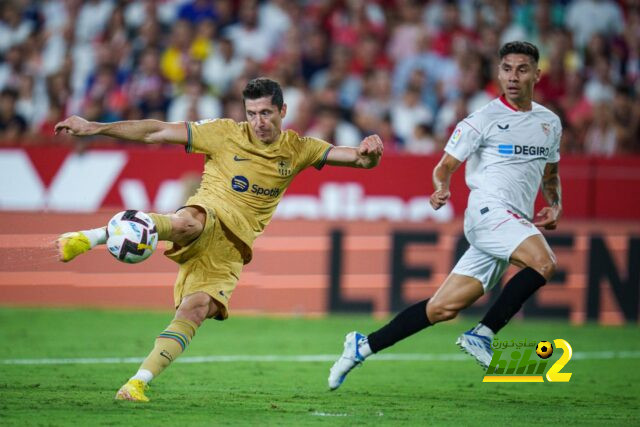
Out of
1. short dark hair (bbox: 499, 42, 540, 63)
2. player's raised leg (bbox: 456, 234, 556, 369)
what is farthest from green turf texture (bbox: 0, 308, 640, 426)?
short dark hair (bbox: 499, 42, 540, 63)

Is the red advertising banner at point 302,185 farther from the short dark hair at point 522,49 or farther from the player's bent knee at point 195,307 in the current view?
the player's bent knee at point 195,307

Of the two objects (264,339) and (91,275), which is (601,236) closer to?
(264,339)

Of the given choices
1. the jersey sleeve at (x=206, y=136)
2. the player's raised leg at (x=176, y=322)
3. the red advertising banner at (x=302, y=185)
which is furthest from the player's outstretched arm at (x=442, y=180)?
the red advertising banner at (x=302, y=185)

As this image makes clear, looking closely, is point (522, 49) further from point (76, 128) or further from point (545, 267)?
point (76, 128)

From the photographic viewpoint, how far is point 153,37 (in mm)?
18375

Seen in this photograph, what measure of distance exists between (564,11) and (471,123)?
36.9ft

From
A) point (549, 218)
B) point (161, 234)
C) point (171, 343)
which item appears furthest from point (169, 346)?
point (549, 218)

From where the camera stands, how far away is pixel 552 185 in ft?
29.1

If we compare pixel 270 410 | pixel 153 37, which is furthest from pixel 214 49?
pixel 270 410

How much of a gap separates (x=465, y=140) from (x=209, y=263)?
2.21 m

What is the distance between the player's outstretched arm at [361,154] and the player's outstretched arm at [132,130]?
1158mm

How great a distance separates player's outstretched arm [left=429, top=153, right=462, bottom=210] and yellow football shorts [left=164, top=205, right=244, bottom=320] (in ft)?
4.90

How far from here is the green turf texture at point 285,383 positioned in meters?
7.18

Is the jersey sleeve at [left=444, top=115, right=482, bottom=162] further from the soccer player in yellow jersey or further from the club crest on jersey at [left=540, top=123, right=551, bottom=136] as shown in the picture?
the soccer player in yellow jersey
